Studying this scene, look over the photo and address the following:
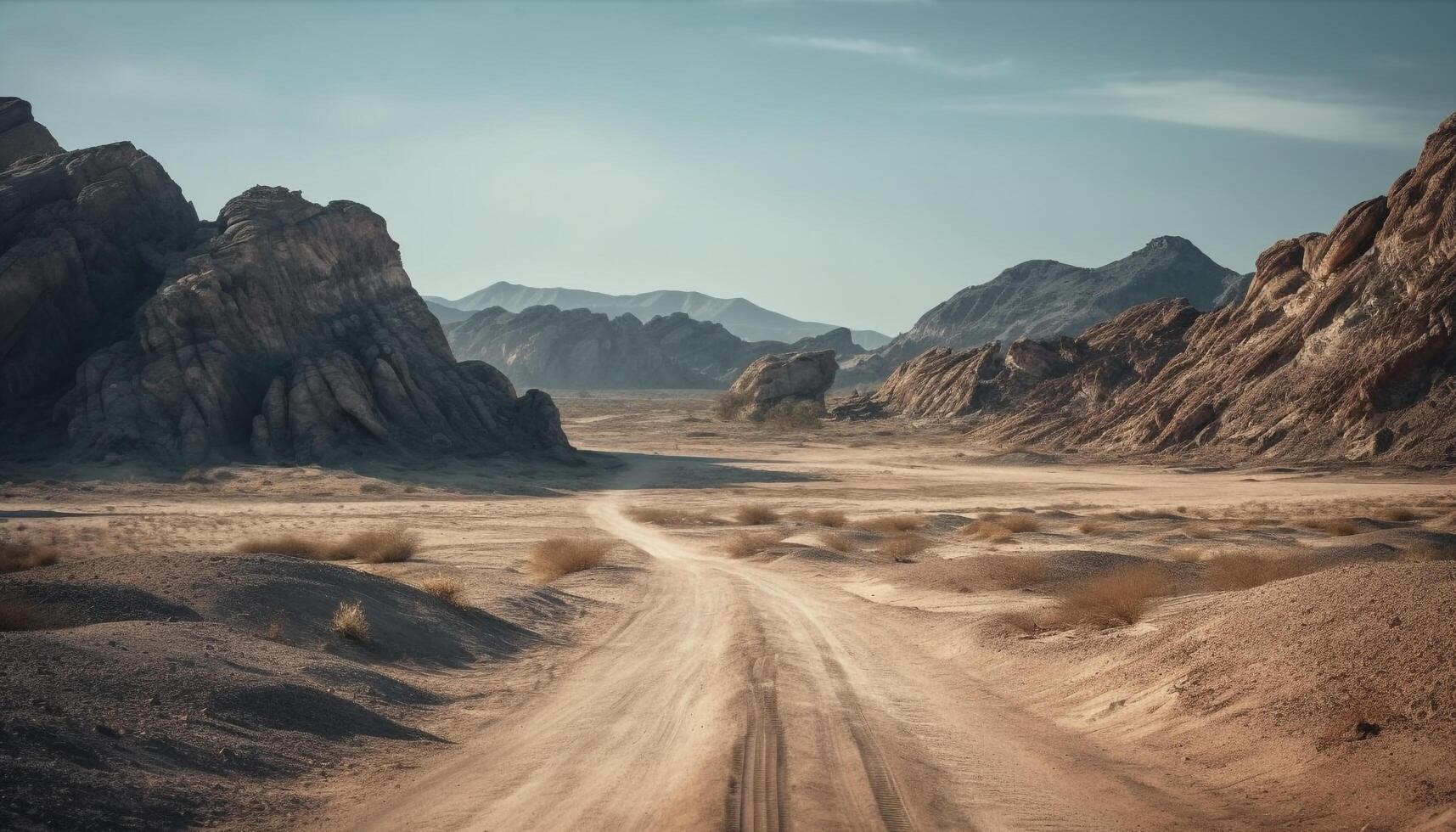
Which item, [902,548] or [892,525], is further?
[892,525]

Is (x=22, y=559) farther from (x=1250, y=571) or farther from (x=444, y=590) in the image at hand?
(x=1250, y=571)

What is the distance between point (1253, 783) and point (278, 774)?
8.52m

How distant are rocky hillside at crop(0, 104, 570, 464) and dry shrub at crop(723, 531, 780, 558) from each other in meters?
30.9

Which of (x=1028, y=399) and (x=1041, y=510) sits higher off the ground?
(x=1028, y=399)

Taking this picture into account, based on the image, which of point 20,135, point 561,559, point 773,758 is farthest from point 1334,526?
point 20,135

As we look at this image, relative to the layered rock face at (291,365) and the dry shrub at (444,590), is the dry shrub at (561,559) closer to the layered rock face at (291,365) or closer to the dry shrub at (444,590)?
the dry shrub at (444,590)

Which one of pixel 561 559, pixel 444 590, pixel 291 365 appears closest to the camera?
pixel 444 590

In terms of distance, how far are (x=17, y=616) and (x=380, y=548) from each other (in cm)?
1413

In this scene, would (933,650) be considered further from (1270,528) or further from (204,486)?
(204,486)

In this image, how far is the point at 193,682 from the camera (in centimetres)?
959

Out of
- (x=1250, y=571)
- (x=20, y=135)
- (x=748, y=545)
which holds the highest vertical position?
(x=20, y=135)

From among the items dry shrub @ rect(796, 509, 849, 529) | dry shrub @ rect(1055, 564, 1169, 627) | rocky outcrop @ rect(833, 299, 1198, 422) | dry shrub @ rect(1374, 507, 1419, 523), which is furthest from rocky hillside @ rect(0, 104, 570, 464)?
dry shrub @ rect(1055, 564, 1169, 627)

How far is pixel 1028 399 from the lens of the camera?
83438mm

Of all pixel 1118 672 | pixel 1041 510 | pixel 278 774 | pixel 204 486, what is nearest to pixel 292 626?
pixel 278 774
